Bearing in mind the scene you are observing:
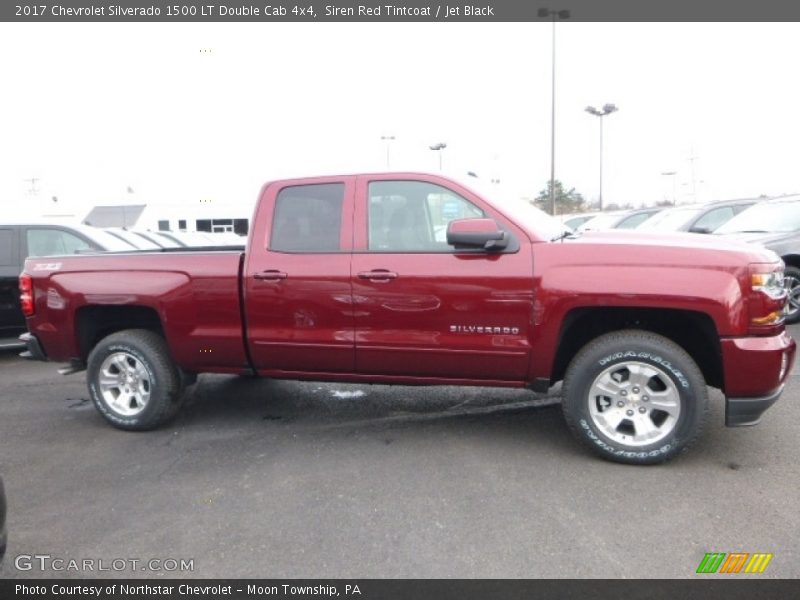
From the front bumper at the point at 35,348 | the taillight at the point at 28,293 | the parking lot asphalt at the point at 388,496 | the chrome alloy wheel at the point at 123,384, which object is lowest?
the parking lot asphalt at the point at 388,496

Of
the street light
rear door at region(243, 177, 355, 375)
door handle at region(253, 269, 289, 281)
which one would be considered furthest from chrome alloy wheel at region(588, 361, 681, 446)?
the street light

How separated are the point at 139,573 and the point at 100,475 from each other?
51.5 inches

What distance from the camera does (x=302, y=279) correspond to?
4062mm

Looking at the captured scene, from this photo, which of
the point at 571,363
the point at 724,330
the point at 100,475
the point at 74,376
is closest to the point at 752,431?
the point at 724,330

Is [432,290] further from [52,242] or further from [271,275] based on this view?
[52,242]

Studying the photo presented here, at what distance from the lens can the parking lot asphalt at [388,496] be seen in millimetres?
2793

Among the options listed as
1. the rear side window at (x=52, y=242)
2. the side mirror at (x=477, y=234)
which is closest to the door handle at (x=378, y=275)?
the side mirror at (x=477, y=234)

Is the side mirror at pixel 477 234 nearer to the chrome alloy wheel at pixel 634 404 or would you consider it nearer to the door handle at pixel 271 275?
the chrome alloy wheel at pixel 634 404

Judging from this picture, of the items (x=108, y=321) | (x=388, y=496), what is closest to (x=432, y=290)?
(x=388, y=496)

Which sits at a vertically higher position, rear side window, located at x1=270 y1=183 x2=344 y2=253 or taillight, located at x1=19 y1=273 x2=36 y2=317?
rear side window, located at x1=270 y1=183 x2=344 y2=253

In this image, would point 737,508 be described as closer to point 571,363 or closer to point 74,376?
point 571,363

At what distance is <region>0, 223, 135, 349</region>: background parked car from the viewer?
6711 millimetres

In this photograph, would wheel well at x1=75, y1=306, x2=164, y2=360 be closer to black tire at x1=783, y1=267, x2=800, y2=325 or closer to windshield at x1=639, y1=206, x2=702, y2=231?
black tire at x1=783, y1=267, x2=800, y2=325

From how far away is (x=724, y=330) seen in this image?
341 centimetres
